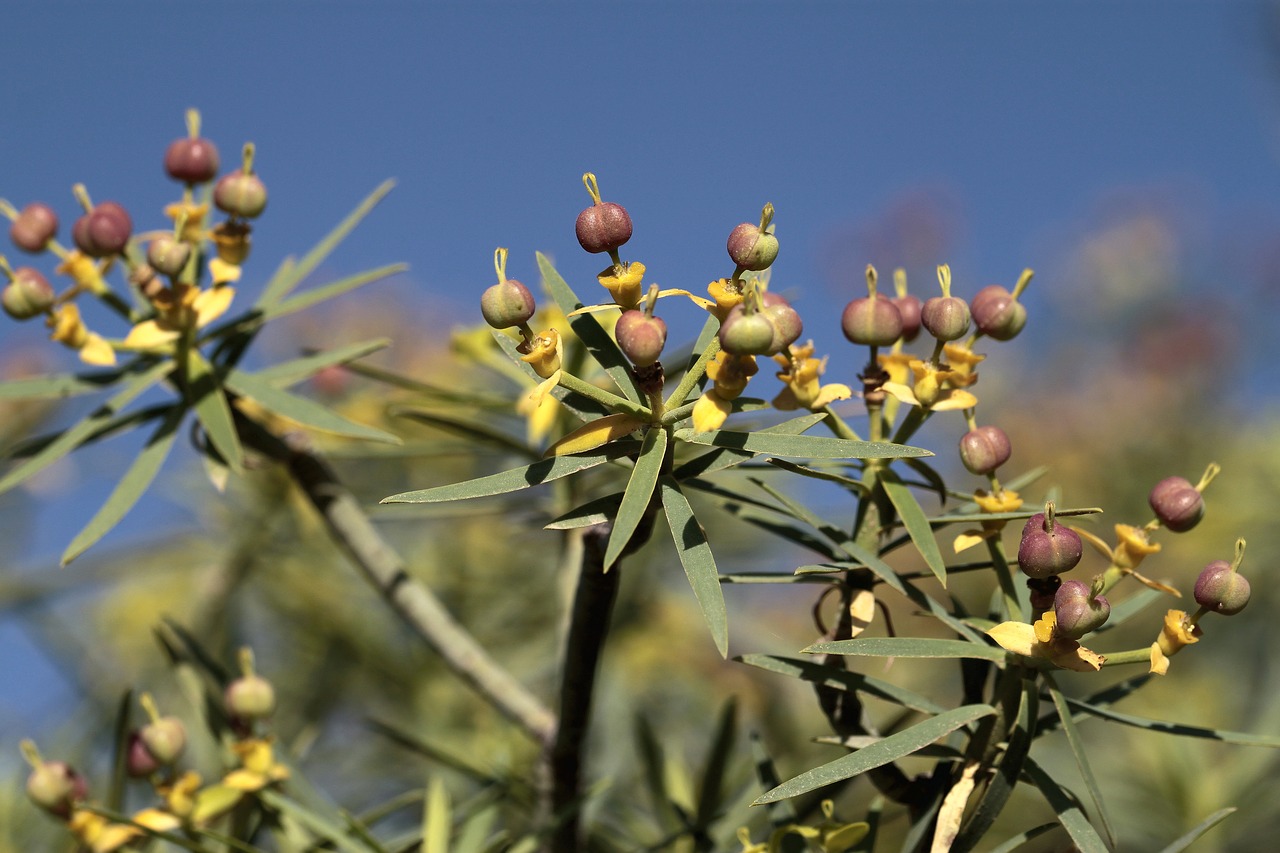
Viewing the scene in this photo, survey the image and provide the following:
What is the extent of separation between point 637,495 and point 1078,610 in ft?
0.77

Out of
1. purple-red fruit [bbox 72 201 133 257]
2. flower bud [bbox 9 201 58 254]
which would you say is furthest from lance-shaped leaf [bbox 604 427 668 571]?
flower bud [bbox 9 201 58 254]

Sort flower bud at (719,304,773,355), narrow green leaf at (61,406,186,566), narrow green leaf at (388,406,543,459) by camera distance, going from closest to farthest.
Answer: flower bud at (719,304,773,355) < narrow green leaf at (61,406,186,566) < narrow green leaf at (388,406,543,459)

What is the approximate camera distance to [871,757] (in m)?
0.61

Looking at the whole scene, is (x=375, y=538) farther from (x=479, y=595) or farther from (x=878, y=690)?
(x=479, y=595)

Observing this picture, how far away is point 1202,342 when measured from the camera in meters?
4.83

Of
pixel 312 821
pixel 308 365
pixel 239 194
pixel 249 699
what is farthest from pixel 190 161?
pixel 312 821

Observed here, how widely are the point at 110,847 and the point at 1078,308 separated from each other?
6147 millimetres

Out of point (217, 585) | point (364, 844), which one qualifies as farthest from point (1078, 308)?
point (364, 844)

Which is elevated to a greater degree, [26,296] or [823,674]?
[26,296]

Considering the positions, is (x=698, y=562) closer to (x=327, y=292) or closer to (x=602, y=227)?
(x=602, y=227)

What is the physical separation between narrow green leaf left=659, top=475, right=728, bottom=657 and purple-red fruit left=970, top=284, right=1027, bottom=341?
233mm

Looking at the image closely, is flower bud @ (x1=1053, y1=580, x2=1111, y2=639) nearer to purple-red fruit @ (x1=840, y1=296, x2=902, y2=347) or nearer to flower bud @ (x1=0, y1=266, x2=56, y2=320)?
purple-red fruit @ (x1=840, y1=296, x2=902, y2=347)

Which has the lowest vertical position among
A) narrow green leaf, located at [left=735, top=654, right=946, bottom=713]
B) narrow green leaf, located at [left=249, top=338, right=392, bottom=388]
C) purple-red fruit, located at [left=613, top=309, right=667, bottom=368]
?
narrow green leaf, located at [left=735, top=654, right=946, bottom=713]

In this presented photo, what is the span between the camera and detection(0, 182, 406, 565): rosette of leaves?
0.91 m
